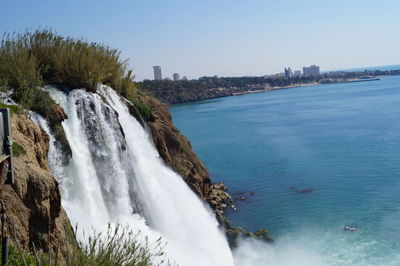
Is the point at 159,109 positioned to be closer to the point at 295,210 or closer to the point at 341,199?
the point at 295,210

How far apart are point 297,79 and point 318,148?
131074 mm

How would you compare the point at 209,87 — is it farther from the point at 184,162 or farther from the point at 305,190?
the point at 184,162

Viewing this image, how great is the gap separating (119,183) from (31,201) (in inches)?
139

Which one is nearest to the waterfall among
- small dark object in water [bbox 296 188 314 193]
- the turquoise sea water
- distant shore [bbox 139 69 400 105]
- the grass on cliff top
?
the grass on cliff top

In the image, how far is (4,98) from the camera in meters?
8.42

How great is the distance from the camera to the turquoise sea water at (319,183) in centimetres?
1439

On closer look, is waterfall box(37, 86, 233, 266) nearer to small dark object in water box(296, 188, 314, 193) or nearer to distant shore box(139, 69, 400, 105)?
small dark object in water box(296, 188, 314, 193)

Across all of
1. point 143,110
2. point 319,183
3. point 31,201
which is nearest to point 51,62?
point 143,110

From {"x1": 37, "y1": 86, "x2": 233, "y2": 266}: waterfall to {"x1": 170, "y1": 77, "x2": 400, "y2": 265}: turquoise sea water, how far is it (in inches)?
A: 148

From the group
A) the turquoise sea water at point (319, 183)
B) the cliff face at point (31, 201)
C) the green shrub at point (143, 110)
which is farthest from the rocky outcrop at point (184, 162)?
the cliff face at point (31, 201)

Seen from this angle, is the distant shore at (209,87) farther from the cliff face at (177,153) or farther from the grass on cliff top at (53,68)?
the grass on cliff top at (53,68)

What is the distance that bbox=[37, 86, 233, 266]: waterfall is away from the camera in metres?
8.85

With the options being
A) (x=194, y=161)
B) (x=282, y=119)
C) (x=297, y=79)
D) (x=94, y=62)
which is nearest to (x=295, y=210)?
(x=194, y=161)

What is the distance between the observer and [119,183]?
33.6 feet
